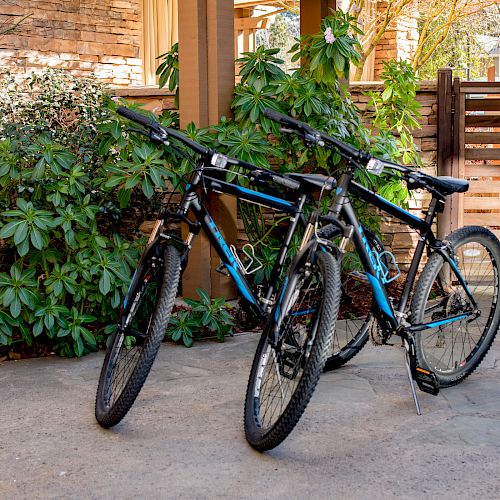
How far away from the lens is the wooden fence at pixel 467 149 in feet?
22.8

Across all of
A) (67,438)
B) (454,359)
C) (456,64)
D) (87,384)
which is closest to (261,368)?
(67,438)

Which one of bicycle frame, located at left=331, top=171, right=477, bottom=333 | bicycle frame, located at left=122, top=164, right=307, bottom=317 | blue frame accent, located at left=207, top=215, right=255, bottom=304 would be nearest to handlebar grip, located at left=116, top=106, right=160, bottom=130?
bicycle frame, located at left=122, top=164, right=307, bottom=317

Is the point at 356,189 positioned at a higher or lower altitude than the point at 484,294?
higher

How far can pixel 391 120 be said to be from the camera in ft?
21.9

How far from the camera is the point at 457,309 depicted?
4.19 metres

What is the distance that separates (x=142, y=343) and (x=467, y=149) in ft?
13.3

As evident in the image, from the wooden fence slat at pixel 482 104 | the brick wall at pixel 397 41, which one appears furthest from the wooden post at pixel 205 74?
the brick wall at pixel 397 41

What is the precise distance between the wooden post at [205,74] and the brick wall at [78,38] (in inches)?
177

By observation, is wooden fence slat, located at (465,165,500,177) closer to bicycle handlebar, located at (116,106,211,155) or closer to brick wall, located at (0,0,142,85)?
bicycle handlebar, located at (116,106,211,155)

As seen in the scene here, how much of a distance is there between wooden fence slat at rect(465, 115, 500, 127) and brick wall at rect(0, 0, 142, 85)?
4963mm

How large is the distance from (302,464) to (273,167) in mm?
3345

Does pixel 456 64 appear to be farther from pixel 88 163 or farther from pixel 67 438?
pixel 67 438

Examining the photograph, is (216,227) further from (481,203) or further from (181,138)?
(481,203)

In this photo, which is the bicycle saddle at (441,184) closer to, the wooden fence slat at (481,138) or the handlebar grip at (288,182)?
the handlebar grip at (288,182)
